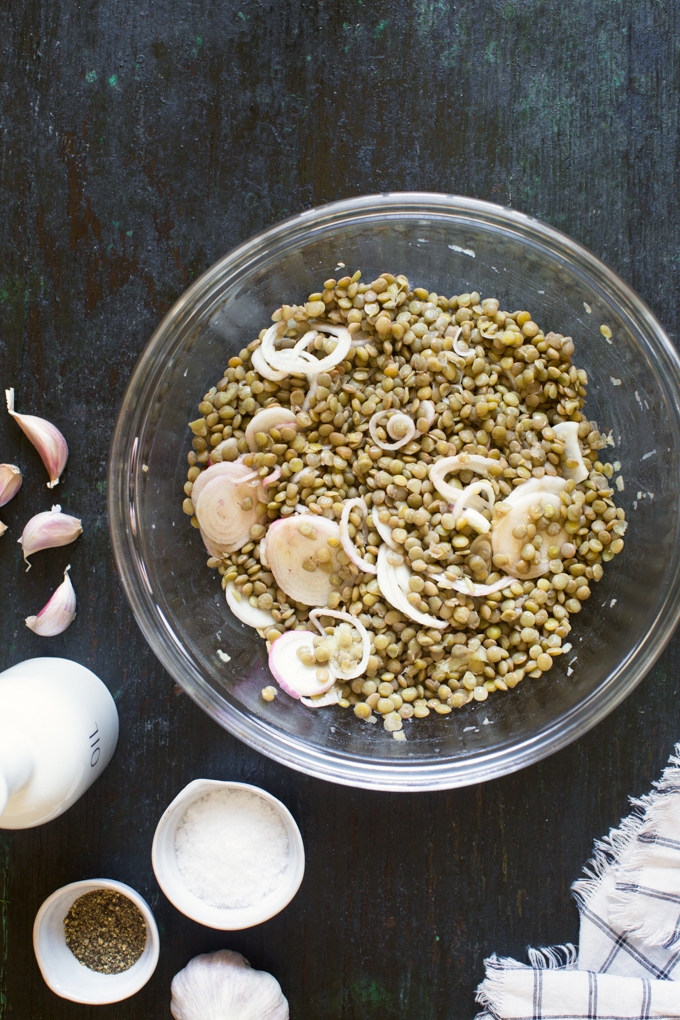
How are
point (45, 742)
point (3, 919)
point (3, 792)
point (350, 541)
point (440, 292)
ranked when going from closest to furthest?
1. point (3, 792)
2. point (45, 742)
3. point (350, 541)
4. point (440, 292)
5. point (3, 919)

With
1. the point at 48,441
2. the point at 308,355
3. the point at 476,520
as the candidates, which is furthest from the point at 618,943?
the point at 48,441

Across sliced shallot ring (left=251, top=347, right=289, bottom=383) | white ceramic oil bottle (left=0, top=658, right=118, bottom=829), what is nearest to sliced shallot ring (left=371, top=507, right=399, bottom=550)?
sliced shallot ring (left=251, top=347, right=289, bottom=383)

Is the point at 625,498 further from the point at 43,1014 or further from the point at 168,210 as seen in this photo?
the point at 43,1014

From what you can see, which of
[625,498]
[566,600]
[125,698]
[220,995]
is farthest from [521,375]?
[220,995]

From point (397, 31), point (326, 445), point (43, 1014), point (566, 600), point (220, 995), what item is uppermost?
point (397, 31)

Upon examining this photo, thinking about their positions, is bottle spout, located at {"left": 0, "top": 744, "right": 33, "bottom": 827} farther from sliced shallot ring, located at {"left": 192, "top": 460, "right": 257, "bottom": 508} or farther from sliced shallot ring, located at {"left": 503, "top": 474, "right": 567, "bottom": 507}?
sliced shallot ring, located at {"left": 503, "top": 474, "right": 567, "bottom": 507}

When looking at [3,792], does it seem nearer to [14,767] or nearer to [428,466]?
[14,767]
